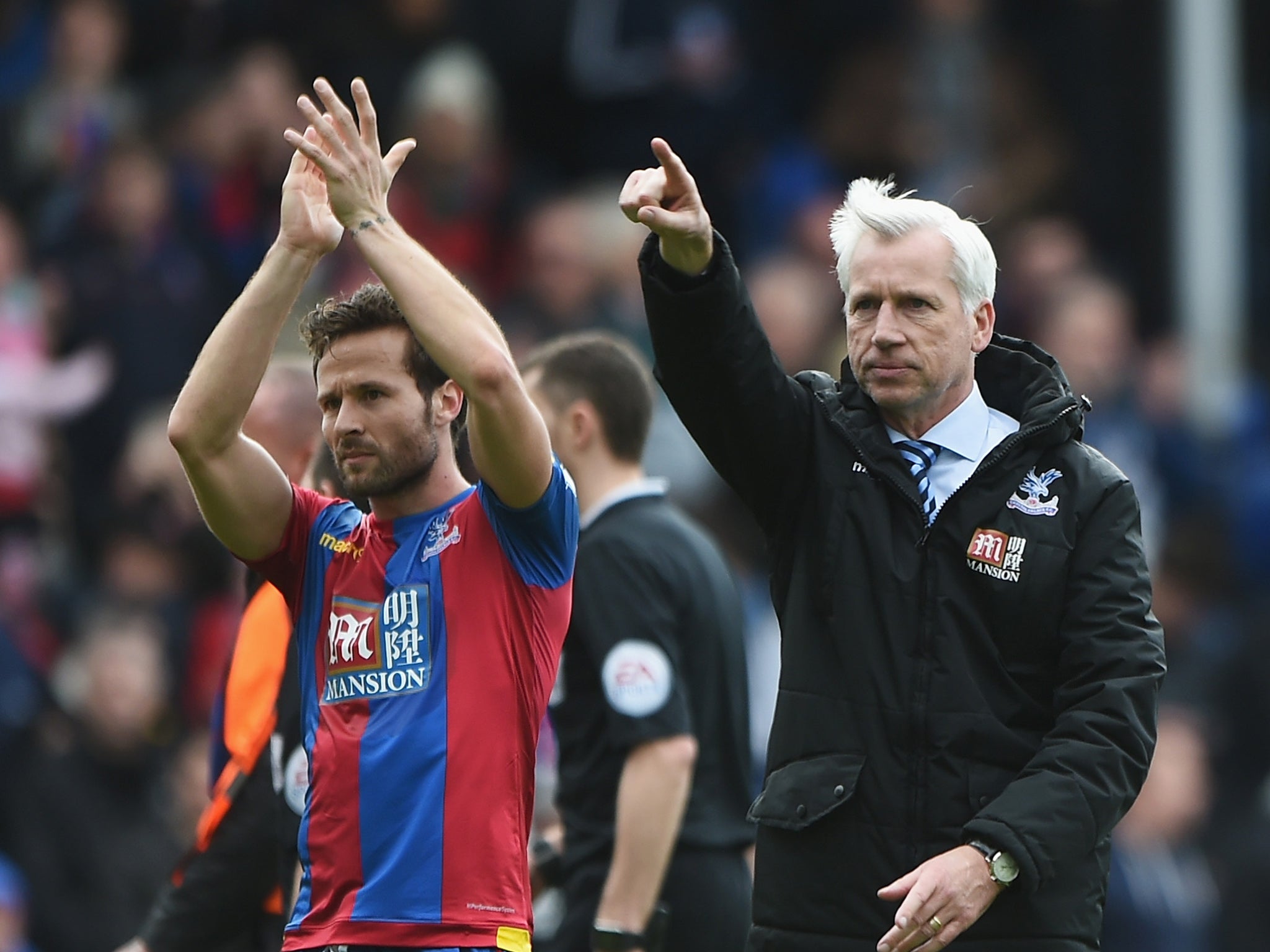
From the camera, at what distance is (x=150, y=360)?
9500 millimetres

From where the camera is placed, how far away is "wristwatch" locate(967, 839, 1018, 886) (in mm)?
3838

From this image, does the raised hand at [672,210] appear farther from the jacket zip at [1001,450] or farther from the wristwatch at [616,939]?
the wristwatch at [616,939]

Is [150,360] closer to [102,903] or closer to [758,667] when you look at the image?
[102,903]

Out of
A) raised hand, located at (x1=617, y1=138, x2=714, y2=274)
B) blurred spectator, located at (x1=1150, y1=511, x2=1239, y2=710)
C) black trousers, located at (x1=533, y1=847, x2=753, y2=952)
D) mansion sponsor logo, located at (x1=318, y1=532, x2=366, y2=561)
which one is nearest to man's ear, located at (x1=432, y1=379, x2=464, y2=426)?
mansion sponsor logo, located at (x1=318, y1=532, x2=366, y2=561)

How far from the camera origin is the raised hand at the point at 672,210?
3.88 metres

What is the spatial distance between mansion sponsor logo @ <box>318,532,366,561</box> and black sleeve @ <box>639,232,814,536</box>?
0.68 m

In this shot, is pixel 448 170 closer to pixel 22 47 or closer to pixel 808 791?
pixel 22 47

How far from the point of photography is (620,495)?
5656mm

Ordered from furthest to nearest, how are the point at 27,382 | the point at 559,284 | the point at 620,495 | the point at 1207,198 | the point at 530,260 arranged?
1. the point at 1207,198
2. the point at 530,260
3. the point at 559,284
4. the point at 27,382
5. the point at 620,495

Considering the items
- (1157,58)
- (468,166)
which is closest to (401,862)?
(468,166)

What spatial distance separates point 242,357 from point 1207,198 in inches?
352

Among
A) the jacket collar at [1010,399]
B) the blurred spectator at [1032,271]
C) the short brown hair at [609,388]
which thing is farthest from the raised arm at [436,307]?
the blurred spectator at [1032,271]

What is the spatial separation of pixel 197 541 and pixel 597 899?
13.6ft

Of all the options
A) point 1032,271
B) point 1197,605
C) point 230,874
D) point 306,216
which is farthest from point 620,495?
point 1032,271
